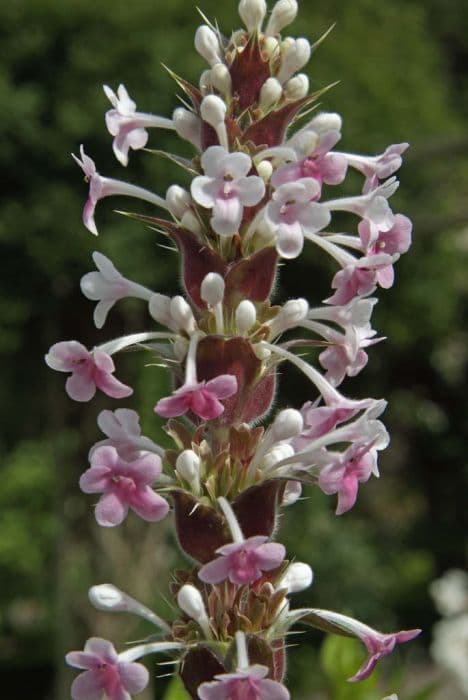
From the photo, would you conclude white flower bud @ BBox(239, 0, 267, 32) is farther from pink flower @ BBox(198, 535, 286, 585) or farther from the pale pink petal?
pink flower @ BBox(198, 535, 286, 585)

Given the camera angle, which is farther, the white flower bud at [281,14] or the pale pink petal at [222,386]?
the white flower bud at [281,14]

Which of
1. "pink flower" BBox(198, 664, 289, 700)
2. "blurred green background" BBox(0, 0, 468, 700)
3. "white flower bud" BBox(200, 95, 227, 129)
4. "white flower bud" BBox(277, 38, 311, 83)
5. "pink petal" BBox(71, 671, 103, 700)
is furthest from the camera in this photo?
"blurred green background" BBox(0, 0, 468, 700)

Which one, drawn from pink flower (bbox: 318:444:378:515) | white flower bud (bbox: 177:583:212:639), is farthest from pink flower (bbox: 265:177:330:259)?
white flower bud (bbox: 177:583:212:639)

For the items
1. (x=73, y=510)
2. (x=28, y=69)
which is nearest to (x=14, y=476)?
(x=73, y=510)

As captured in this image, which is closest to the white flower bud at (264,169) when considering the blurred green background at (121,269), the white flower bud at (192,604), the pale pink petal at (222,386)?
the pale pink petal at (222,386)

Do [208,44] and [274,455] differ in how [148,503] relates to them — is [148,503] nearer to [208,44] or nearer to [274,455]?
[274,455]

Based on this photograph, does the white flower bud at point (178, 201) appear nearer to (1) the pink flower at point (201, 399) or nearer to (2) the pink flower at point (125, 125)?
(2) the pink flower at point (125, 125)

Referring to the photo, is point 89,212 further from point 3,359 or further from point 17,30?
point 3,359
